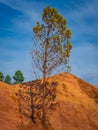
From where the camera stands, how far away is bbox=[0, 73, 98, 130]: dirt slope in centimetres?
2286

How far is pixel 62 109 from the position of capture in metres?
25.0

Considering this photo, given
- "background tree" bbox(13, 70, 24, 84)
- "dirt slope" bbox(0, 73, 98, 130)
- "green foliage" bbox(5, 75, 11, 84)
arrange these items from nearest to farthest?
"dirt slope" bbox(0, 73, 98, 130)
"background tree" bbox(13, 70, 24, 84)
"green foliage" bbox(5, 75, 11, 84)

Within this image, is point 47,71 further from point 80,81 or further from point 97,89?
point 97,89

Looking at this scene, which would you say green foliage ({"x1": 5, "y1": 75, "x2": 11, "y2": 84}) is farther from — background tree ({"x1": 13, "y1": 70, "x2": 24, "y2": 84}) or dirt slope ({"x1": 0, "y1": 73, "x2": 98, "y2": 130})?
dirt slope ({"x1": 0, "y1": 73, "x2": 98, "y2": 130})

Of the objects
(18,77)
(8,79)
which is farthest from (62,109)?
(8,79)

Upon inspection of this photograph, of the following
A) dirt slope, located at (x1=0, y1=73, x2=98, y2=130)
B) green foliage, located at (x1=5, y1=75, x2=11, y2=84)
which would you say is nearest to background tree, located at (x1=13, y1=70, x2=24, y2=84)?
green foliage, located at (x1=5, y1=75, x2=11, y2=84)

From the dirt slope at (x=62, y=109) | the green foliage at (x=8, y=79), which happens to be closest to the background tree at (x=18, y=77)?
the green foliage at (x=8, y=79)

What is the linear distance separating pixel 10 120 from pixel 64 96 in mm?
7278

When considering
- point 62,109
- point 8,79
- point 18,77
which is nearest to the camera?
point 62,109

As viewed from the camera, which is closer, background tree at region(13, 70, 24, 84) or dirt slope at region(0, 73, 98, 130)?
dirt slope at region(0, 73, 98, 130)

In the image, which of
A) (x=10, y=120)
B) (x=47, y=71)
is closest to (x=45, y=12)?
(x=47, y=71)

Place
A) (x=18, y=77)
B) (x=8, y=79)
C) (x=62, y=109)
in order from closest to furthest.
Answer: (x=62, y=109)
(x=18, y=77)
(x=8, y=79)

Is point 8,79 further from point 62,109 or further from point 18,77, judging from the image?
point 62,109

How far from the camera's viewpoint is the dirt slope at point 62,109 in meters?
22.9
